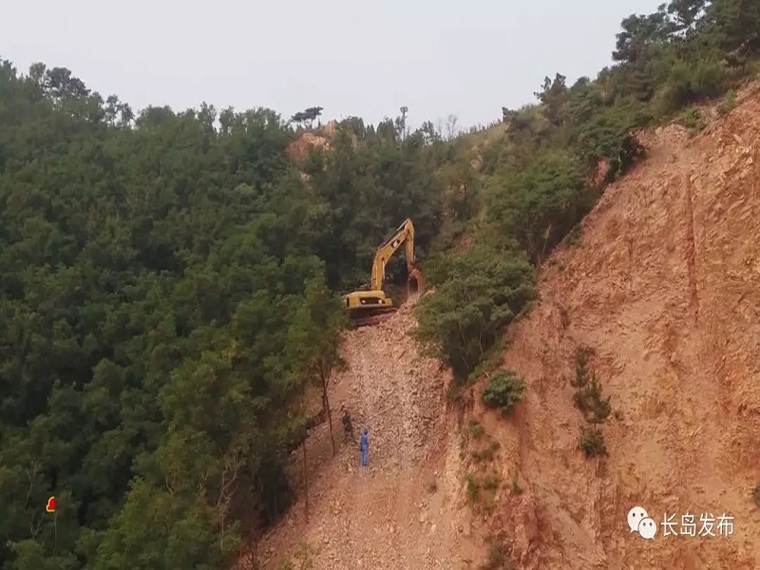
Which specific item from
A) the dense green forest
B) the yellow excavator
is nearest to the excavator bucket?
the yellow excavator

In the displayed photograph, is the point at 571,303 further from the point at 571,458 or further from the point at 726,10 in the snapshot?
the point at 726,10

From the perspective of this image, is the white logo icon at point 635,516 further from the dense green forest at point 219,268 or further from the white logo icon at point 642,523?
the dense green forest at point 219,268

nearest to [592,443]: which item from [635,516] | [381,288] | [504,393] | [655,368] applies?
[635,516]

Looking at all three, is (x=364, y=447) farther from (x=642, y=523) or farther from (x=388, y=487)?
(x=642, y=523)

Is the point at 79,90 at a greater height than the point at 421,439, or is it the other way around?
the point at 79,90

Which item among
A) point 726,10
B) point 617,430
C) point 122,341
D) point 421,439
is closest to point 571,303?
point 617,430

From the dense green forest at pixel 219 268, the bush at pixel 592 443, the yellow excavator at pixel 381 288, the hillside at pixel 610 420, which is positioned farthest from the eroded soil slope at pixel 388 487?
the yellow excavator at pixel 381 288

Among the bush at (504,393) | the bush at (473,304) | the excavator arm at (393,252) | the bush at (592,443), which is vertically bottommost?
the bush at (592,443)
